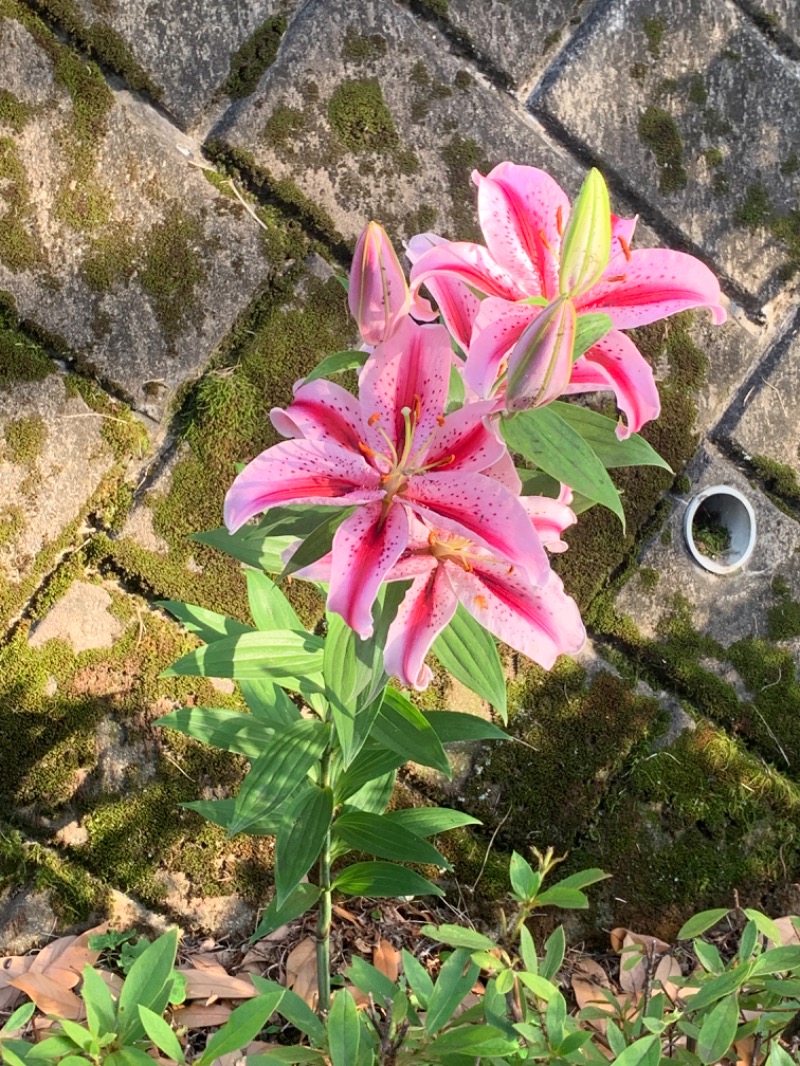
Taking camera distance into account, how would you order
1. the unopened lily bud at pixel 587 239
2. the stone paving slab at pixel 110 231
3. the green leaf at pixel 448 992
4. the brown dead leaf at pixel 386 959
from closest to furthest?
the unopened lily bud at pixel 587 239 → the green leaf at pixel 448 992 → the brown dead leaf at pixel 386 959 → the stone paving slab at pixel 110 231

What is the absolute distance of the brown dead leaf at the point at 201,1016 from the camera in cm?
148

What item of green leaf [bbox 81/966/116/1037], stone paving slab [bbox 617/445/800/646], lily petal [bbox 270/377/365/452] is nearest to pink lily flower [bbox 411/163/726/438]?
lily petal [bbox 270/377/365/452]

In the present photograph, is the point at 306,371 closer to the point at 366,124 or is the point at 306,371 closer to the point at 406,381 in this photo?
the point at 366,124

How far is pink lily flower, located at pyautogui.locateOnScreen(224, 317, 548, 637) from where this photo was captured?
0.72 metres

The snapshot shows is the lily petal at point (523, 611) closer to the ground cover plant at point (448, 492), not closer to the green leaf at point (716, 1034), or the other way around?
the ground cover plant at point (448, 492)

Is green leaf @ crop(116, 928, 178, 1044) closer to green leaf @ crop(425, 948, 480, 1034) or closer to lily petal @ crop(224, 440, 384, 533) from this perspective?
green leaf @ crop(425, 948, 480, 1034)

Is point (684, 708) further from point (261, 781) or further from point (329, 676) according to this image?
point (329, 676)

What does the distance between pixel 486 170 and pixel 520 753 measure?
45.8 inches

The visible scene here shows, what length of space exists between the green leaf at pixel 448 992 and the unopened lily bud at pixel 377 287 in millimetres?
745

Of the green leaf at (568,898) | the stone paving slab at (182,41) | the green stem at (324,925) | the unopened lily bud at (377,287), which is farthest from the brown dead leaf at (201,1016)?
the stone paving slab at (182,41)

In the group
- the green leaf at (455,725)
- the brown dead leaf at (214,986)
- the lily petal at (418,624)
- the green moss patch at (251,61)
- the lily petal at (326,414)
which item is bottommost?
the brown dead leaf at (214,986)

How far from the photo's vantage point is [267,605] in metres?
1.26

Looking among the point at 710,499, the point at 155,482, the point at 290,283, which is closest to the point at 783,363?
the point at 710,499

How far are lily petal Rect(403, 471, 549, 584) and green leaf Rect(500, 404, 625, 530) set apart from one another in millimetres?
46
